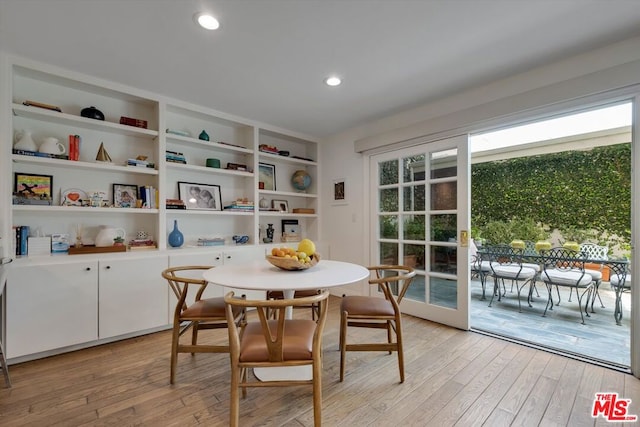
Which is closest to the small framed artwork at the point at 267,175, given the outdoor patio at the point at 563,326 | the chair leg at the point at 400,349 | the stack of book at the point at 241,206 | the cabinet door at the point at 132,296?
the stack of book at the point at 241,206

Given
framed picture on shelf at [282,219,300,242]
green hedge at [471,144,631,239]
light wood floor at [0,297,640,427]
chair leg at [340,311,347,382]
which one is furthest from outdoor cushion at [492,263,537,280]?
chair leg at [340,311,347,382]

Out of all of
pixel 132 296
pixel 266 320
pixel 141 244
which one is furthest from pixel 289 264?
pixel 141 244

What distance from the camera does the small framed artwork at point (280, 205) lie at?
4114 millimetres

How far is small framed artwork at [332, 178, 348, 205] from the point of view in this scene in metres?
4.03

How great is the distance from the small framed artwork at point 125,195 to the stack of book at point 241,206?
0.96m

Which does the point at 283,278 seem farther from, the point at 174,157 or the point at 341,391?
the point at 174,157

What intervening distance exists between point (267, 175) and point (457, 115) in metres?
2.43

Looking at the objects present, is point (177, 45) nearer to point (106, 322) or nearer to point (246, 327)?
point (246, 327)

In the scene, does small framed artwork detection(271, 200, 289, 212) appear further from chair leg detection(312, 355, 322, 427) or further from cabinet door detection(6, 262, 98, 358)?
chair leg detection(312, 355, 322, 427)

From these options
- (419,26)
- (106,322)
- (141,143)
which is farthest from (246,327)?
(141,143)

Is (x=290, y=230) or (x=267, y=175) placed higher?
(x=267, y=175)

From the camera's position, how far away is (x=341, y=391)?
5.94 feet

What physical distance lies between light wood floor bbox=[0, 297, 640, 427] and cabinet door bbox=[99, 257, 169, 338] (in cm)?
24

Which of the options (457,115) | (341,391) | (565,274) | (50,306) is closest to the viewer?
(341,391)
